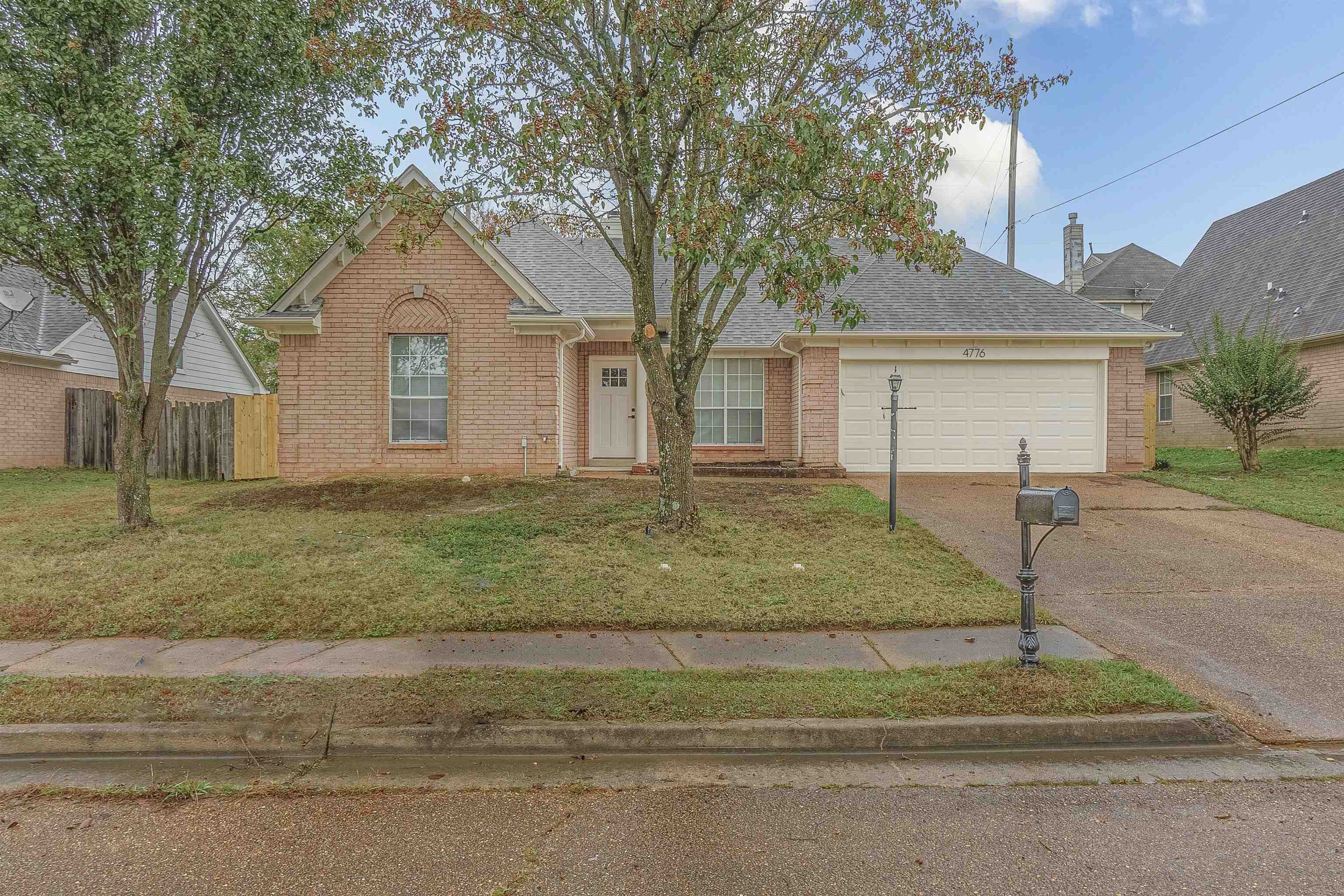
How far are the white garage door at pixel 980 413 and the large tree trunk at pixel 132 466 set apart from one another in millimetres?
11549

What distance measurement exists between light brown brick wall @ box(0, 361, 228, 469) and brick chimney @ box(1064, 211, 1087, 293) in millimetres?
33470

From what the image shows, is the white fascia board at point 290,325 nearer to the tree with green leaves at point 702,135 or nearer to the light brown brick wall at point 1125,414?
the tree with green leaves at point 702,135

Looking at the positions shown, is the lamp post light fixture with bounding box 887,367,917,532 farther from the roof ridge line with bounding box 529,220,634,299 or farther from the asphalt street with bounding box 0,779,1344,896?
the roof ridge line with bounding box 529,220,634,299

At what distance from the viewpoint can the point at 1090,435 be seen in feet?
46.8

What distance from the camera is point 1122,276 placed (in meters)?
27.8

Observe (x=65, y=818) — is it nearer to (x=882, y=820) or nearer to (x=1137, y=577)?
(x=882, y=820)

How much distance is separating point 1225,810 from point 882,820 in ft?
5.12

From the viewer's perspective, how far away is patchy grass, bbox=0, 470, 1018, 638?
18.2 ft

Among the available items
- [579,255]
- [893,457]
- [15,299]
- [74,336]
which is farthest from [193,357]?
[893,457]

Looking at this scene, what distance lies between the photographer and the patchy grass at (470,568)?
5539 mm

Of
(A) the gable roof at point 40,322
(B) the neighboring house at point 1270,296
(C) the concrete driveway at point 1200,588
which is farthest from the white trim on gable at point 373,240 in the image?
(B) the neighboring house at point 1270,296

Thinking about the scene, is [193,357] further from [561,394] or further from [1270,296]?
[1270,296]

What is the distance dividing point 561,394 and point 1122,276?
25489mm

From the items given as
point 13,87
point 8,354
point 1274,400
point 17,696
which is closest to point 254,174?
point 13,87
